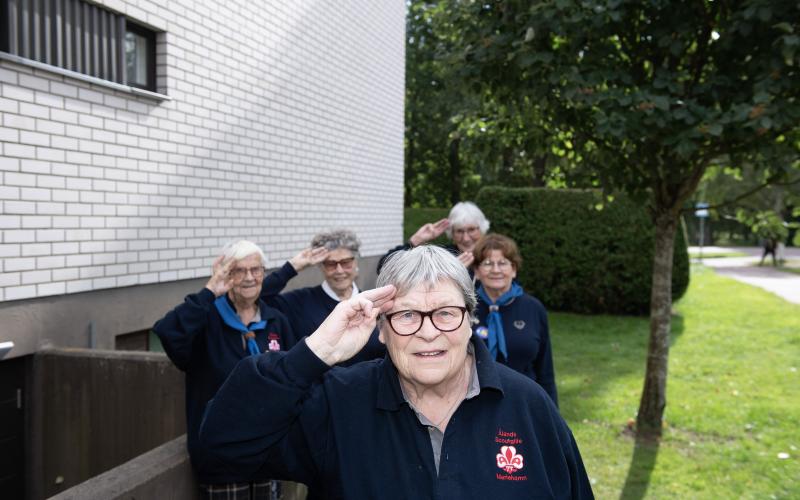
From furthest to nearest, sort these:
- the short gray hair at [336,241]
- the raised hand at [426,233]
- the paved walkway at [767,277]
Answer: the paved walkway at [767,277], the raised hand at [426,233], the short gray hair at [336,241]

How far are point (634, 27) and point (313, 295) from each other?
3.76 m

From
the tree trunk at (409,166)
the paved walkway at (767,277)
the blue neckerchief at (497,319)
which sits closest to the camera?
the blue neckerchief at (497,319)

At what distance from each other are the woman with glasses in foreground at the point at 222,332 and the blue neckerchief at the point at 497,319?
47.3 inches

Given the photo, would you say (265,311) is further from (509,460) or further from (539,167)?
(539,167)

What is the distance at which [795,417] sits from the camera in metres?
7.24

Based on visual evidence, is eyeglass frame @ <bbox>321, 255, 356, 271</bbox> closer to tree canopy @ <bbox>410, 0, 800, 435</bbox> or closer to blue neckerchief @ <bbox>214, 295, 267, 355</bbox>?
blue neckerchief @ <bbox>214, 295, 267, 355</bbox>

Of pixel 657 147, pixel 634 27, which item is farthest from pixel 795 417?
pixel 634 27

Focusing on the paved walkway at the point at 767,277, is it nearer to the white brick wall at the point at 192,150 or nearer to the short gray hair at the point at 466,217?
the white brick wall at the point at 192,150

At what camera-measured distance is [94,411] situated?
15.7 ft

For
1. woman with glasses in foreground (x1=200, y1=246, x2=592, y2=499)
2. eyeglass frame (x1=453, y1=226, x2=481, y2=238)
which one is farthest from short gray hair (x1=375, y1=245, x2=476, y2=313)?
eyeglass frame (x1=453, y1=226, x2=481, y2=238)

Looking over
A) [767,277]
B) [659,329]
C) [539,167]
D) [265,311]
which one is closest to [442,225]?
[265,311]

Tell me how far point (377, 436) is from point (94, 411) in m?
3.53

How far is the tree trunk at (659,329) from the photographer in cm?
648

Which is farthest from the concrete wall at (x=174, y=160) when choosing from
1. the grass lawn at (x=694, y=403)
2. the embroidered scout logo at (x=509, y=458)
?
the grass lawn at (x=694, y=403)
